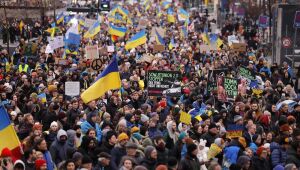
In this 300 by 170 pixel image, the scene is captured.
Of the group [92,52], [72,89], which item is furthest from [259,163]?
[92,52]

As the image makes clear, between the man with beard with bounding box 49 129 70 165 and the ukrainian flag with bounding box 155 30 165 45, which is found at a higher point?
the man with beard with bounding box 49 129 70 165

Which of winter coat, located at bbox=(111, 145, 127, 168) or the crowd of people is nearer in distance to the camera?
the crowd of people

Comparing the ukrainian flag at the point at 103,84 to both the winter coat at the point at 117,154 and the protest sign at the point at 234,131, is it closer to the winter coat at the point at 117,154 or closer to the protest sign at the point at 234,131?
the protest sign at the point at 234,131

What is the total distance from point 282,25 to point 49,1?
25.6 meters

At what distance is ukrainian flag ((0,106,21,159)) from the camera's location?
1188 centimetres

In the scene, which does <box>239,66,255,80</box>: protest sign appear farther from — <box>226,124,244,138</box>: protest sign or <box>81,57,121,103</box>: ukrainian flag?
<box>226,124,244,138</box>: protest sign

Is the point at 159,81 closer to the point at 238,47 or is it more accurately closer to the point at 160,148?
the point at 160,148

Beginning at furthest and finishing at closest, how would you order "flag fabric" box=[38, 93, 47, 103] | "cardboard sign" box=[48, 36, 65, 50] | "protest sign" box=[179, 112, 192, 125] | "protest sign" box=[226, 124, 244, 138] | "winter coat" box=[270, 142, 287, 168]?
"cardboard sign" box=[48, 36, 65, 50]
"flag fabric" box=[38, 93, 47, 103]
"protest sign" box=[179, 112, 192, 125]
"protest sign" box=[226, 124, 244, 138]
"winter coat" box=[270, 142, 287, 168]

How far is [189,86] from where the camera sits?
21.2 m

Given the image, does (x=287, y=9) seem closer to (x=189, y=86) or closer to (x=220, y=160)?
(x=189, y=86)

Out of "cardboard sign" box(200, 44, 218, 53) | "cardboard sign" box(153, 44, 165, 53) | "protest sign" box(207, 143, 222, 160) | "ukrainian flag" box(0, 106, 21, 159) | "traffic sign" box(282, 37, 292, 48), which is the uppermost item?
"ukrainian flag" box(0, 106, 21, 159)

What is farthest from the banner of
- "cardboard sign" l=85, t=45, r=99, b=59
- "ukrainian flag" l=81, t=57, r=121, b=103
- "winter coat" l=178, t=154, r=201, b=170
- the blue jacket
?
"winter coat" l=178, t=154, r=201, b=170

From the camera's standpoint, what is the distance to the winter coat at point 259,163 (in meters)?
12.7

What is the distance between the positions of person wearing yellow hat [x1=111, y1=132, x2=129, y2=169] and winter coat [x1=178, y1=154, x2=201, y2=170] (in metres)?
1.00
